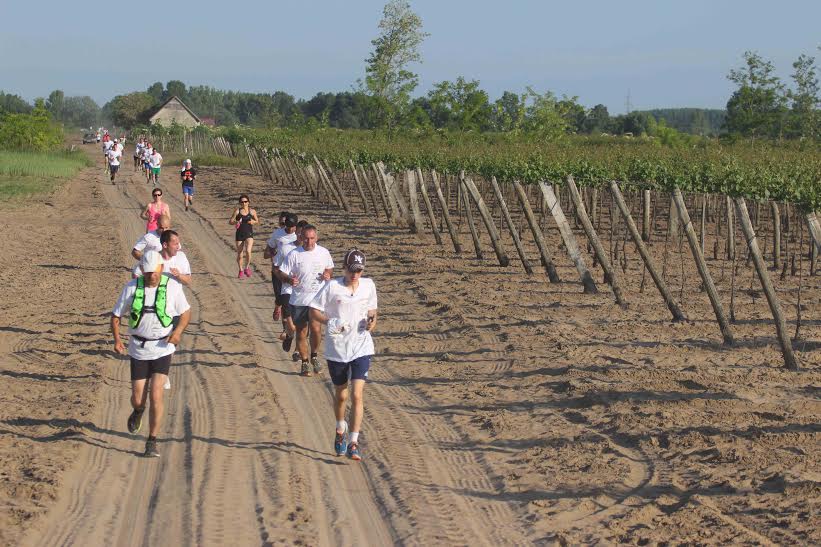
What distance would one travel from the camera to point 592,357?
1274cm

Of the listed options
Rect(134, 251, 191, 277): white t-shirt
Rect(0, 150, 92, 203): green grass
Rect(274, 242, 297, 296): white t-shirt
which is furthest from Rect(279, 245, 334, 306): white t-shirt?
Rect(0, 150, 92, 203): green grass

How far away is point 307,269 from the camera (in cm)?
1158

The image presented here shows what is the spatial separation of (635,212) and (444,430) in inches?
900

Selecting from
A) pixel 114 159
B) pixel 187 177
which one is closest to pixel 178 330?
pixel 187 177

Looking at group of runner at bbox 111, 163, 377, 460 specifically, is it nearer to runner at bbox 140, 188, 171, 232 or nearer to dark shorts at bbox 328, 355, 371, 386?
dark shorts at bbox 328, 355, 371, 386

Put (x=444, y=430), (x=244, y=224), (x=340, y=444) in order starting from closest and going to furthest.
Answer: (x=340, y=444), (x=444, y=430), (x=244, y=224)

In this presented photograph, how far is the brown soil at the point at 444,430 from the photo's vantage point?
738cm

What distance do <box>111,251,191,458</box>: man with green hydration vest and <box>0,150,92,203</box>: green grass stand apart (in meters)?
28.4

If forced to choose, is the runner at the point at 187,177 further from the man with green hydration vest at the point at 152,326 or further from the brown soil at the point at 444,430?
the man with green hydration vest at the point at 152,326

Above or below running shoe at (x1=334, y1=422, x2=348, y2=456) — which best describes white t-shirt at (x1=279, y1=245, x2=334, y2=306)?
above

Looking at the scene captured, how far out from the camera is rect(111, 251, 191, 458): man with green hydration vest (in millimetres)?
8703

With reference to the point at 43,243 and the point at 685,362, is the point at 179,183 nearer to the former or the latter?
the point at 43,243

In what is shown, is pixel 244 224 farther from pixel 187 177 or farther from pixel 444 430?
pixel 187 177

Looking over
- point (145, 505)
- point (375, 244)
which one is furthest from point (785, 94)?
point (145, 505)
